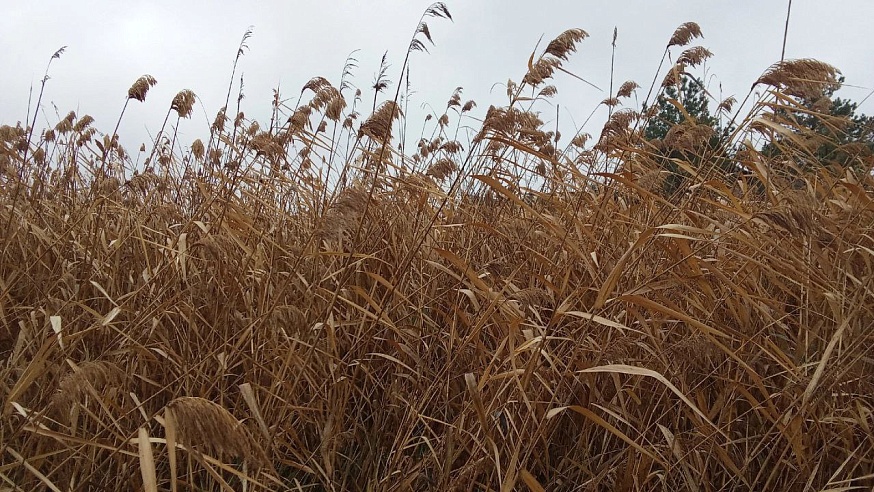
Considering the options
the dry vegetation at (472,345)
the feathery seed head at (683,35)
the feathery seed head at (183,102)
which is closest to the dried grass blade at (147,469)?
the dry vegetation at (472,345)

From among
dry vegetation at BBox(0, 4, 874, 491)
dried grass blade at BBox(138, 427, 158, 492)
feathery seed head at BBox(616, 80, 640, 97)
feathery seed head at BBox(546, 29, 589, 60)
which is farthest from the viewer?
feathery seed head at BBox(616, 80, 640, 97)

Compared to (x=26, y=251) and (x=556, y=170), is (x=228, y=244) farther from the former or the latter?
(x=556, y=170)

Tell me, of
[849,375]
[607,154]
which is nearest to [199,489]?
[849,375]

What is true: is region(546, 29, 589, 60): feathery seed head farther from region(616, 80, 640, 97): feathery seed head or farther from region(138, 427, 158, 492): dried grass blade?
region(138, 427, 158, 492): dried grass blade

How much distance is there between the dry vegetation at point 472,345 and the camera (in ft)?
4.76

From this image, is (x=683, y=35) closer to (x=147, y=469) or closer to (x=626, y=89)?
(x=626, y=89)

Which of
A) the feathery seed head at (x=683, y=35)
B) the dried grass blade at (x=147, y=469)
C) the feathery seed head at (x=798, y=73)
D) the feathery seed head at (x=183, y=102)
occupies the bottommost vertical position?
the dried grass blade at (x=147, y=469)

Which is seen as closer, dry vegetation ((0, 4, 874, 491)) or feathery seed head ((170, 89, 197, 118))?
dry vegetation ((0, 4, 874, 491))

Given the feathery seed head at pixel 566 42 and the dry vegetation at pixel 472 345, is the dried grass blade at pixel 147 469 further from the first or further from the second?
the feathery seed head at pixel 566 42

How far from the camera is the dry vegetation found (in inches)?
57.1

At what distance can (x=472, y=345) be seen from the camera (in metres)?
1.87

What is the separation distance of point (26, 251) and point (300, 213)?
39.7 inches

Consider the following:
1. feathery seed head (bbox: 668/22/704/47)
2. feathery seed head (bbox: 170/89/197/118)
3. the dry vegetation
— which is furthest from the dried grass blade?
feathery seed head (bbox: 668/22/704/47)

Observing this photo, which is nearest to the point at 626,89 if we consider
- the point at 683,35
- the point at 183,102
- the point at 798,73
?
the point at 683,35
